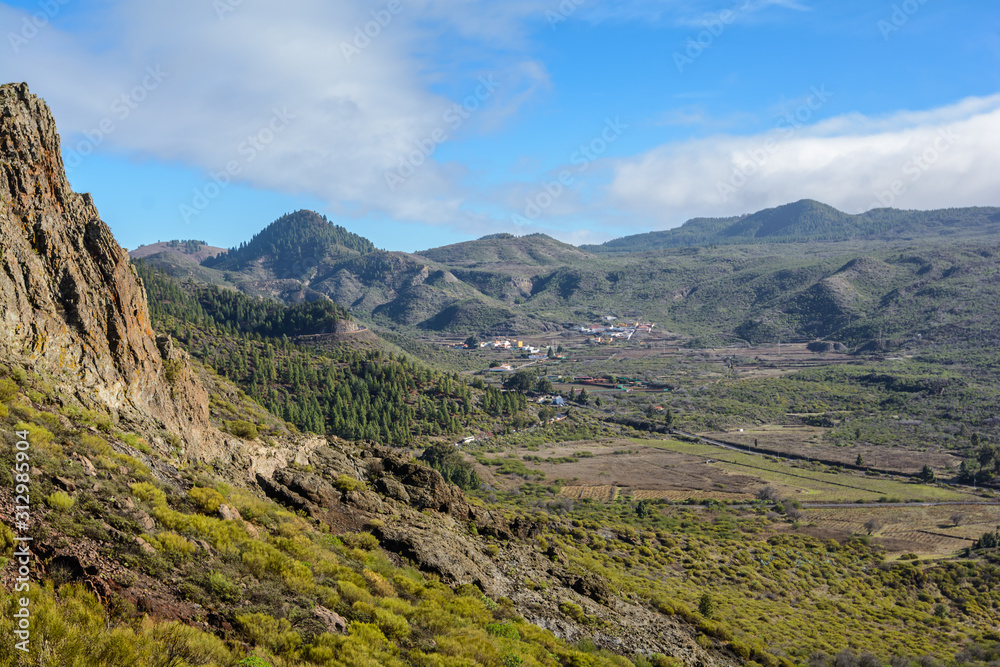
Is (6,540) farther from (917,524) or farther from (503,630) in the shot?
(917,524)

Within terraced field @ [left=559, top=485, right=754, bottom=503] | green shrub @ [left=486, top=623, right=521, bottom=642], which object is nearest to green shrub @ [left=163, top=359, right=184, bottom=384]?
green shrub @ [left=486, top=623, right=521, bottom=642]

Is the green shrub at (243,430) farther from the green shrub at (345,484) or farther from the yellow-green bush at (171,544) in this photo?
the yellow-green bush at (171,544)

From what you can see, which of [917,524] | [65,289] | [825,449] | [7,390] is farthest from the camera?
[825,449]

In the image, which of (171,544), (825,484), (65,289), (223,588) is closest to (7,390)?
(65,289)

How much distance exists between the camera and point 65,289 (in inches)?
566

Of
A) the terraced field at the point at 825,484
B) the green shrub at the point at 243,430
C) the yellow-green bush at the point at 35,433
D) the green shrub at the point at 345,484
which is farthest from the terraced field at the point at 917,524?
the yellow-green bush at the point at 35,433

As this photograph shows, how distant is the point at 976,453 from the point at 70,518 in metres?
116

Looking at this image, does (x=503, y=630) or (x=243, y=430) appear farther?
(x=243, y=430)

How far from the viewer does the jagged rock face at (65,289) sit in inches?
519

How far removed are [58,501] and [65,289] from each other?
772cm

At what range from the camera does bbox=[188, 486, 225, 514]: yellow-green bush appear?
12875 millimetres

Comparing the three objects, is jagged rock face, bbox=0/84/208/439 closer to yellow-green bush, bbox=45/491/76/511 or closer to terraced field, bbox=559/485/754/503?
yellow-green bush, bbox=45/491/76/511

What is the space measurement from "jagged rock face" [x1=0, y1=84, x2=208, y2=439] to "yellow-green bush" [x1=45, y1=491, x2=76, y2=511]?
5204 mm

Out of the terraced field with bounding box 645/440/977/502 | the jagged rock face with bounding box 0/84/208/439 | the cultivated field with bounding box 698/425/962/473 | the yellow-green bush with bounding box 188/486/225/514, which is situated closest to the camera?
the yellow-green bush with bounding box 188/486/225/514
